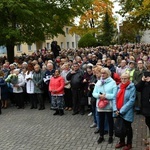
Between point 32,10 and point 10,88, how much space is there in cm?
717

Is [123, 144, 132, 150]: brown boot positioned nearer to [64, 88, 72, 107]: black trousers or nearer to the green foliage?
[64, 88, 72, 107]: black trousers

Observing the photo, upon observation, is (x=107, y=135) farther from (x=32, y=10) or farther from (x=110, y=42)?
(x=110, y=42)

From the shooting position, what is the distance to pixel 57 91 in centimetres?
1067

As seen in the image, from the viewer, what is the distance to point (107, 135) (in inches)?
315

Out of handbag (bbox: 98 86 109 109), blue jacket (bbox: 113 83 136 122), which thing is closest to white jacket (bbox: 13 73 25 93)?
handbag (bbox: 98 86 109 109)

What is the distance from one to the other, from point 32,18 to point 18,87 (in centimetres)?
751

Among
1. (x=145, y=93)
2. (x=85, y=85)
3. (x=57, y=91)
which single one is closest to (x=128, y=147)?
(x=145, y=93)

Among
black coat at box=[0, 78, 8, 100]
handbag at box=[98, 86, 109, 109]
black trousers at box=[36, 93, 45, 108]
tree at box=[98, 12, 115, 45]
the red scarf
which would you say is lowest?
black trousers at box=[36, 93, 45, 108]

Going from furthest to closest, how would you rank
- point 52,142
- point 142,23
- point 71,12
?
point 142,23 → point 71,12 → point 52,142

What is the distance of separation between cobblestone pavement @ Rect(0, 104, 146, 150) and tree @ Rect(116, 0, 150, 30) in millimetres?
13234

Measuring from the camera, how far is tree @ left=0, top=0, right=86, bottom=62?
17.1 m

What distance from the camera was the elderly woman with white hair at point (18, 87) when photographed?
12.1 meters

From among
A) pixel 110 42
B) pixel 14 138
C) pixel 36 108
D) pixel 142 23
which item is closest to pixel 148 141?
pixel 14 138

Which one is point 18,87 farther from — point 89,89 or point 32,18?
point 32,18
